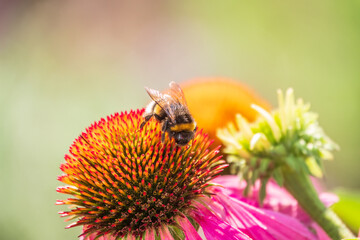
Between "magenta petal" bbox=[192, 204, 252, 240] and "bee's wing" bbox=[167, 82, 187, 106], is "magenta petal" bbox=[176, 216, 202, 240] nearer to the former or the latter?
"magenta petal" bbox=[192, 204, 252, 240]

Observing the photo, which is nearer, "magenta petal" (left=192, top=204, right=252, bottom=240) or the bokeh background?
"magenta petal" (left=192, top=204, right=252, bottom=240)

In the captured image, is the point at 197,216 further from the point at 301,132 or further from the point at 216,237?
the point at 301,132

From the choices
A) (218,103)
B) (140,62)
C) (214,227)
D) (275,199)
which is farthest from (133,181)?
(140,62)

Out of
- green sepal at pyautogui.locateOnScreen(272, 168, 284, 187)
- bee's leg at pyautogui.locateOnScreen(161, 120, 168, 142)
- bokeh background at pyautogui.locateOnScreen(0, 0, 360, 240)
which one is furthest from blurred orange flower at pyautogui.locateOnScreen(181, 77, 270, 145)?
bokeh background at pyautogui.locateOnScreen(0, 0, 360, 240)

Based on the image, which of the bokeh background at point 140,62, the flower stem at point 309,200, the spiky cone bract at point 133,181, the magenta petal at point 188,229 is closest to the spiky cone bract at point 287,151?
the flower stem at point 309,200

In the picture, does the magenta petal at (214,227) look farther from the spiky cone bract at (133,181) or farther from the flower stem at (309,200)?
the flower stem at (309,200)

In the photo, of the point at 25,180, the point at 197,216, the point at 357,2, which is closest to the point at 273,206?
the point at 197,216

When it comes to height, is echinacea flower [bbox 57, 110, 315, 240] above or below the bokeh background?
below
